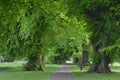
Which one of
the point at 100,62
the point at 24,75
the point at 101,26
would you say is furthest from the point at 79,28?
the point at 24,75

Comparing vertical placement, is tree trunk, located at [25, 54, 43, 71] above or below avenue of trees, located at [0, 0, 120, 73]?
below

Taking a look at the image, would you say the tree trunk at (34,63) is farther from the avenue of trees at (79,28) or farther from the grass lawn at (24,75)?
the grass lawn at (24,75)

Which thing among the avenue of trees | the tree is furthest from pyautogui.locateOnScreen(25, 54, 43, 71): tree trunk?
the tree

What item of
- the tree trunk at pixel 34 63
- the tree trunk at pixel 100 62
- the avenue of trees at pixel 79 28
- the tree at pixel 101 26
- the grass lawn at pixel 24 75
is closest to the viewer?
the grass lawn at pixel 24 75

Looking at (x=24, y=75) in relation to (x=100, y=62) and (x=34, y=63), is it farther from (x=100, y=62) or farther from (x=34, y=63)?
(x=34, y=63)

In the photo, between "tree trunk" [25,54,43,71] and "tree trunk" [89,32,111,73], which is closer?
"tree trunk" [89,32,111,73]

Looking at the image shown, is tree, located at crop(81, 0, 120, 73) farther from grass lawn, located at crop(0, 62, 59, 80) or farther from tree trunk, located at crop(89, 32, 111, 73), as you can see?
grass lawn, located at crop(0, 62, 59, 80)

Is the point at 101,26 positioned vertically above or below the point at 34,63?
above

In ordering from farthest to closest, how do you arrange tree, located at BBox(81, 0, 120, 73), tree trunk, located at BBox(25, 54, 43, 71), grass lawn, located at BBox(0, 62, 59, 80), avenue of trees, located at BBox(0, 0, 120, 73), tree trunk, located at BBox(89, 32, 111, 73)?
tree trunk, located at BBox(25, 54, 43, 71), tree trunk, located at BBox(89, 32, 111, 73), avenue of trees, located at BBox(0, 0, 120, 73), tree, located at BBox(81, 0, 120, 73), grass lawn, located at BBox(0, 62, 59, 80)

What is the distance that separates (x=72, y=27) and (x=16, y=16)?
36931 millimetres

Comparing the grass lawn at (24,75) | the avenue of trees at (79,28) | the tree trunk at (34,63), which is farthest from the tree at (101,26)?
the tree trunk at (34,63)

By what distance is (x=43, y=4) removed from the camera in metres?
4.46

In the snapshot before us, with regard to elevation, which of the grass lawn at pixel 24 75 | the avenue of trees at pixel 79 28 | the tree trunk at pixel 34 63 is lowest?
the grass lawn at pixel 24 75

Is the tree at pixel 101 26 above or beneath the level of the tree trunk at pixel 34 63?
above
